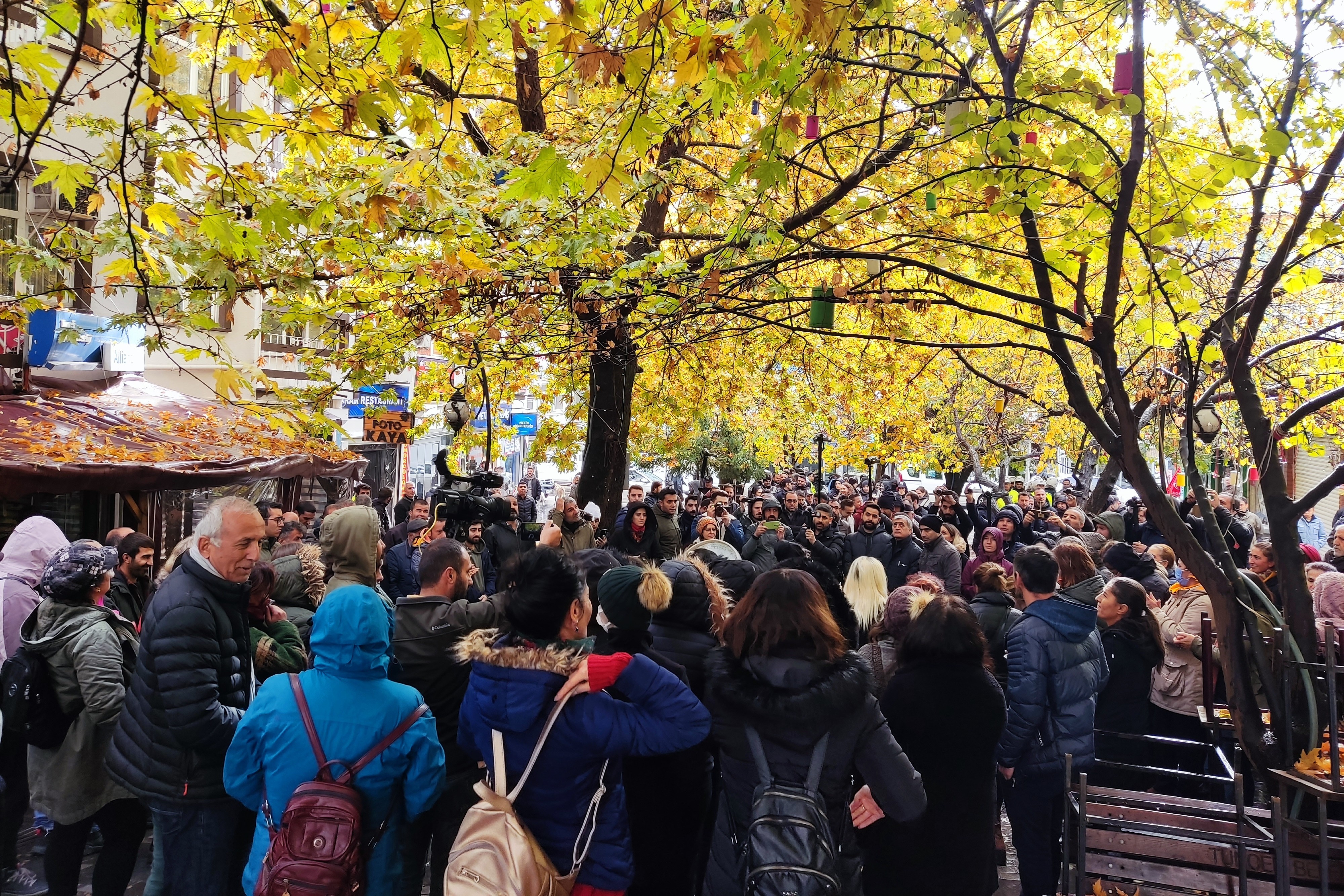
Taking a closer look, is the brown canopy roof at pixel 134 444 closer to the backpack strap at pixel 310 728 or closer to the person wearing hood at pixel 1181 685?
the backpack strap at pixel 310 728

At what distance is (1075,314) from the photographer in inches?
175

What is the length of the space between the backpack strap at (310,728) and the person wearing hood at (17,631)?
2569 mm

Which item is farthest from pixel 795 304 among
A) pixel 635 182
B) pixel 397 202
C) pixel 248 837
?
pixel 248 837

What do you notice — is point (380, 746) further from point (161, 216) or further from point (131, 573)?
point (131, 573)

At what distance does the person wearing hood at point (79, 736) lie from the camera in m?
4.46

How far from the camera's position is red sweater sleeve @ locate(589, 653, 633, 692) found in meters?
3.01

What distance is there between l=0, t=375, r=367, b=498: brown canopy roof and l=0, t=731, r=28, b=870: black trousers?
258cm

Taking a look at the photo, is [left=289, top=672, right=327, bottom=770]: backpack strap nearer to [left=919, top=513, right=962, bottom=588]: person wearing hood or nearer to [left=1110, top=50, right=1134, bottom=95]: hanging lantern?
[left=1110, top=50, right=1134, bottom=95]: hanging lantern

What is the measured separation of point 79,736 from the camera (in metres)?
4.55

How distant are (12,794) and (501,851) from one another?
3.95m

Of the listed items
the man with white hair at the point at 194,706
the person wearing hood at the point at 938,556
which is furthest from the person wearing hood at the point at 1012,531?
the man with white hair at the point at 194,706

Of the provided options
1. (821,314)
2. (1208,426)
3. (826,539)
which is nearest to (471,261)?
(821,314)

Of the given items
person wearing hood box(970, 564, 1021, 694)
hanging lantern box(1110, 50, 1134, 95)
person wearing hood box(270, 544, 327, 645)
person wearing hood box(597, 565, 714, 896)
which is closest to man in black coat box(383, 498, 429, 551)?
person wearing hood box(270, 544, 327, 645)

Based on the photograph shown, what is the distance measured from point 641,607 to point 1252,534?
1247 cm
